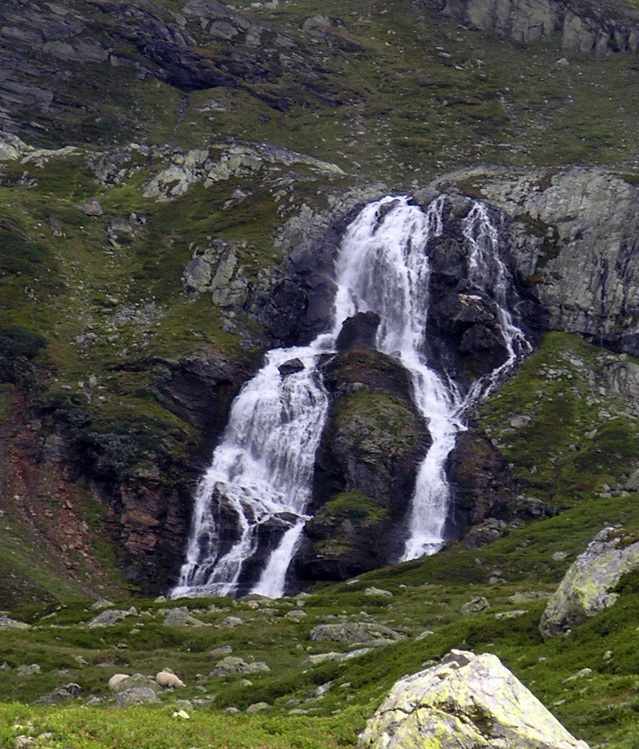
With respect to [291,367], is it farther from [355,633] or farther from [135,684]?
[135,684]

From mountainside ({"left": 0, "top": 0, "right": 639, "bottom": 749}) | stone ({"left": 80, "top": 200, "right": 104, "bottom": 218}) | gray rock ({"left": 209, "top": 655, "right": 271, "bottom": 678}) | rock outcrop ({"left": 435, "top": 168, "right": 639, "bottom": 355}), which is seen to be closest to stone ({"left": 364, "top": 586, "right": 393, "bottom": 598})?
mountainside ({"left": 0, "top": 0, "right": 639, "bottom": 749})

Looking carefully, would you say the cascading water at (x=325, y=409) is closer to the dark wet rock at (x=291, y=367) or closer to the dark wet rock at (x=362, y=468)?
the dark wet rock at (x=291, y=367)

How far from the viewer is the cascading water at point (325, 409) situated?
88.6 meters

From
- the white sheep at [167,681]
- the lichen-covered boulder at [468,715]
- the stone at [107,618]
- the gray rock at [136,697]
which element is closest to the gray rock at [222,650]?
the white sheep at [167,681]

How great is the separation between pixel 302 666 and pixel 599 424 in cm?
6394

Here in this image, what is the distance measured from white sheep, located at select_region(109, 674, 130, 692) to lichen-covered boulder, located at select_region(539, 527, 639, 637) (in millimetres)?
20004

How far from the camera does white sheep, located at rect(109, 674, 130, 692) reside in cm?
4497

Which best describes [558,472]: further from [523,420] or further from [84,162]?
[84,162]

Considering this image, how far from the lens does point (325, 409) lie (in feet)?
344

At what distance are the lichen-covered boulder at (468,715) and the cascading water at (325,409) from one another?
6200 centimetres

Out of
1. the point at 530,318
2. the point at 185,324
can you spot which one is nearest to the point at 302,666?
the point at 185,324

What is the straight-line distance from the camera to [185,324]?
4542 inches

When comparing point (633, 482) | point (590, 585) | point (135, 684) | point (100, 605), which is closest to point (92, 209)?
point (100, 605)

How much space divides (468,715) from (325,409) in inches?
3265
